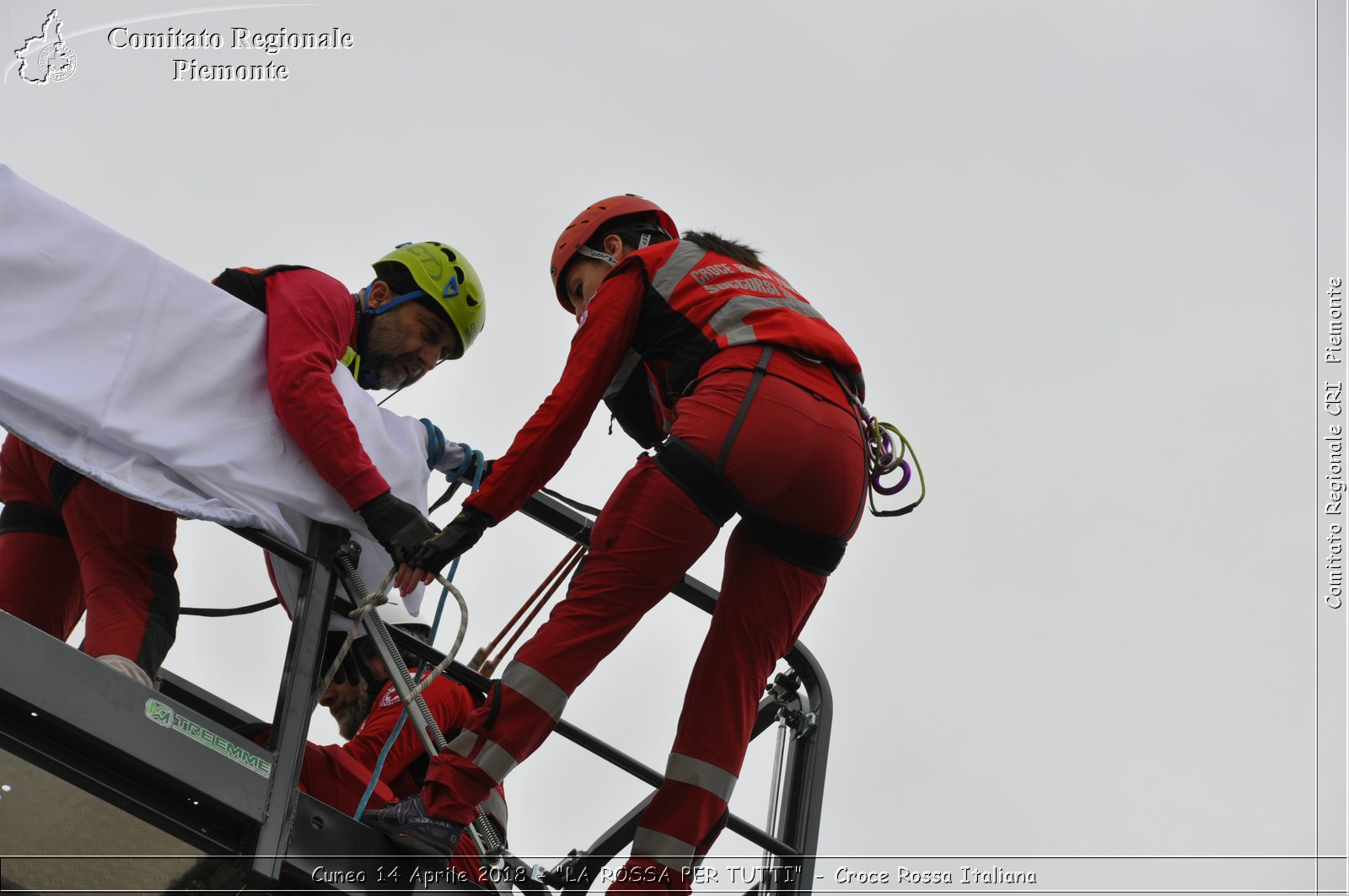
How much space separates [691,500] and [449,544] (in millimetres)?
635

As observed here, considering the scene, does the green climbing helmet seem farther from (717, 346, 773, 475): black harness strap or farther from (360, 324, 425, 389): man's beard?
(717, 346, 773, 475): black harness strap

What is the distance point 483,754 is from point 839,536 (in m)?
1.18

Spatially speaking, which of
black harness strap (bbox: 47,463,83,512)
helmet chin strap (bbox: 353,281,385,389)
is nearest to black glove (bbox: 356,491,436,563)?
black harness strap (bbox: 47,463,83,512)

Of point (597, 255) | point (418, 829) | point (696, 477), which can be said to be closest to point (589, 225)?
point (597, 255)

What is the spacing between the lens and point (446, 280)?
16.3 feet

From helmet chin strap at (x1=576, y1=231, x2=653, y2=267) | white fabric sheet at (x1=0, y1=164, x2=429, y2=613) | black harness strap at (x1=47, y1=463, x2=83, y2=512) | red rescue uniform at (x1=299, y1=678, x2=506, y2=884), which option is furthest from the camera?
helmet chin strap at (x1=576, y1=231, x2=653, y2=267)

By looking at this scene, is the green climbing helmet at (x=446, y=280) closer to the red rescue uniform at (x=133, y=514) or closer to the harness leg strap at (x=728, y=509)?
the red rescue uniform at (x=133, y=514)

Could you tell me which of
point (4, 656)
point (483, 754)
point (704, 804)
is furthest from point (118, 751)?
point (704, 804)

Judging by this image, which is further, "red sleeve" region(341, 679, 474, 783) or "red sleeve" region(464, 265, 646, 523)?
"red sleeve" region(341, 679, 474, 783)

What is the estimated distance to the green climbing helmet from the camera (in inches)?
194

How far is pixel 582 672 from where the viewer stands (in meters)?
3.65

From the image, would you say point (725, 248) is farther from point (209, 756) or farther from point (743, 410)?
point (209, 756)

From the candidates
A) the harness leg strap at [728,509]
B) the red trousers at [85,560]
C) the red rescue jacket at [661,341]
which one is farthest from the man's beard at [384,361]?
the harness leg strap at [728,509]

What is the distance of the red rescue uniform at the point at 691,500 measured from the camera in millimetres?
3627
